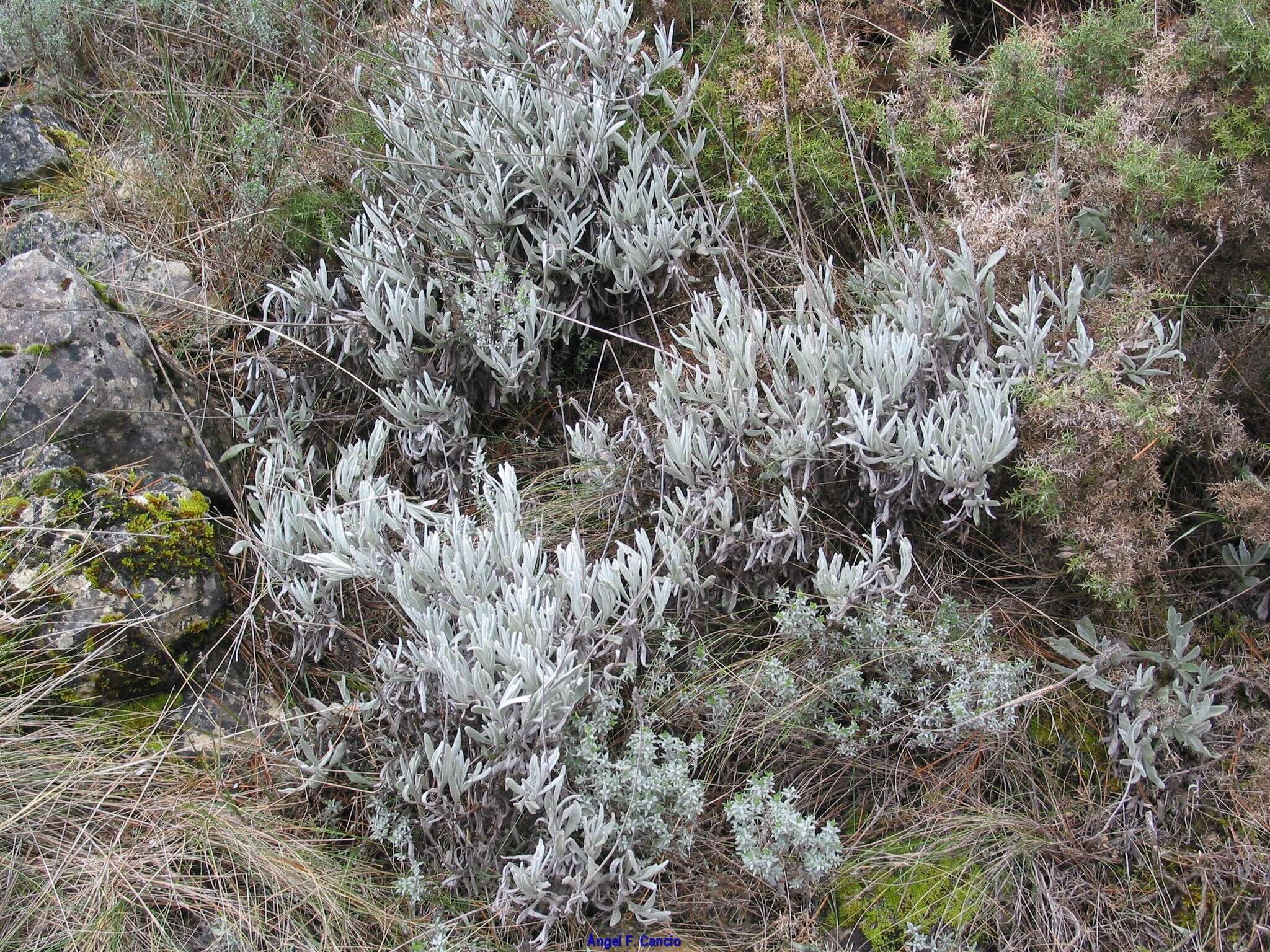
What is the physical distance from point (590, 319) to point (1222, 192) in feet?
6.43

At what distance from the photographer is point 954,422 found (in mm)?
2646

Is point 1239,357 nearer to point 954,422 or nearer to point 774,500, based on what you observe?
point 954,422

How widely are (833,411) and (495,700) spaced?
1.27m

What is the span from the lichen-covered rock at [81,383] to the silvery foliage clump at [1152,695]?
2.71 meters

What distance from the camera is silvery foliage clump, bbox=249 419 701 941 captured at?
236 cm

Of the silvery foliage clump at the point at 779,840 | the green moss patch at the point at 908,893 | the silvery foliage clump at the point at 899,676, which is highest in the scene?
the silvery foliage clump at the point at 899,676

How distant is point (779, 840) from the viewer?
2.36 meters

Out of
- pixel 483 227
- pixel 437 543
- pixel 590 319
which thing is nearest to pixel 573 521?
pixel 437 543

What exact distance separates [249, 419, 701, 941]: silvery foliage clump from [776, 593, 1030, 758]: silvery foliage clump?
40cm

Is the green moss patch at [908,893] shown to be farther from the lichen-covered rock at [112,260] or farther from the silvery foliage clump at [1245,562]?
the lichen-covered rock at [112,260]

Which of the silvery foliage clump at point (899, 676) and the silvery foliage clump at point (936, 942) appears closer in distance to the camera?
the silvery foliage clump at point (936, 942)

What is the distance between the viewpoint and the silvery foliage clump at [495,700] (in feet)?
7.74

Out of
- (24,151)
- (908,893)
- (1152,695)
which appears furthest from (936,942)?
(24,151)

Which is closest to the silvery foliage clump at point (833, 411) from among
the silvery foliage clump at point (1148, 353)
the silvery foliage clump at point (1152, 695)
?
the silvery foliage clump at point (1148, 353)
